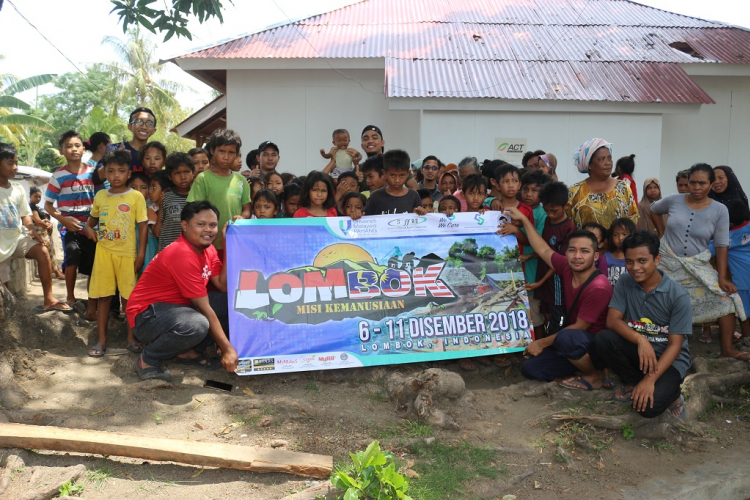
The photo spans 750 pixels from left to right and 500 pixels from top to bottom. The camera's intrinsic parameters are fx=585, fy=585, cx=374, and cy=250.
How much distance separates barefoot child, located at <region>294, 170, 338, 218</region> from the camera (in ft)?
16.6

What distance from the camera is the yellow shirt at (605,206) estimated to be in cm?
520

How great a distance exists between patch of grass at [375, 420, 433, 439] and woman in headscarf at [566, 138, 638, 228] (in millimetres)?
2442

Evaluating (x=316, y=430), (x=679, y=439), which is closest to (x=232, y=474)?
(x=316, y=430)

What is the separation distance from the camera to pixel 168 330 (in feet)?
14.4

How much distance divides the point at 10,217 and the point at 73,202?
564 mm

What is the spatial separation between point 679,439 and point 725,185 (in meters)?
2.76

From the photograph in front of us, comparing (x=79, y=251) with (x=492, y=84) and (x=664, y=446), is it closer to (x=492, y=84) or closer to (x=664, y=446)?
(x=664, y=446)

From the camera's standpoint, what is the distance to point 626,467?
12.3ft

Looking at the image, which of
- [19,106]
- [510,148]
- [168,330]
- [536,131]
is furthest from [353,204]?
[19,106]

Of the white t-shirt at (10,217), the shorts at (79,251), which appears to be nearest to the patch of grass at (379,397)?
the shorts at (79,251)

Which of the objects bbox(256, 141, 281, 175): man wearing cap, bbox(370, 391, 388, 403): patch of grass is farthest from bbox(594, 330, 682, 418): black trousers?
bbox(256, 141, 281, 175): man wearing cap

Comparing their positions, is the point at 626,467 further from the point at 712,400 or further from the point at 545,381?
the point at 712,400

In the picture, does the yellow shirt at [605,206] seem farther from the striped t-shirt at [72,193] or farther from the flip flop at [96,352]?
the striped t-shirt at [72,193]

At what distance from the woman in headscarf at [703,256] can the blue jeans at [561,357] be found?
140cm
